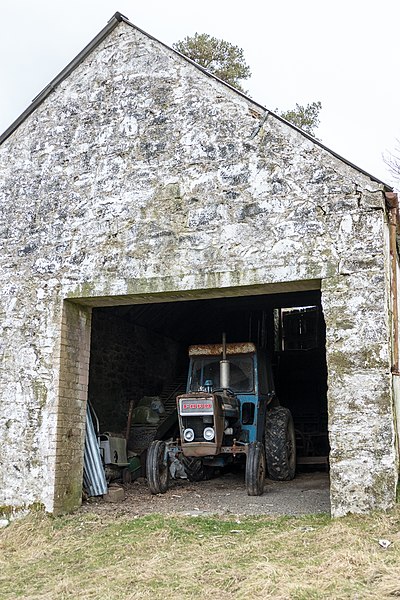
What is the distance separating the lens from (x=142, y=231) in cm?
755

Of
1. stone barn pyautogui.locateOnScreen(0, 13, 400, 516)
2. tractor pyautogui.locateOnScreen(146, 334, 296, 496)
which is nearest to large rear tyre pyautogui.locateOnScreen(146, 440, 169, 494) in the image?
tractor pyautogui.locateOnScreen(146, 334, 296, 496)

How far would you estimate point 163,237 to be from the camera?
744 centimetres

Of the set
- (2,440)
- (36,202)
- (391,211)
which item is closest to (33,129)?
(36,202)

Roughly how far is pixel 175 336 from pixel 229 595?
10.2 meters

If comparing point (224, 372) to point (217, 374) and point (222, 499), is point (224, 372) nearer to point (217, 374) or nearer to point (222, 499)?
point (217, 374)

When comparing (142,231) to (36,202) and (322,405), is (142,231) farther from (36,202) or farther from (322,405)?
(322,405)

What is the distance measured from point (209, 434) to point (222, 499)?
0.91m

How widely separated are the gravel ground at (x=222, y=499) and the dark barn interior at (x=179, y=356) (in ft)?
4.23

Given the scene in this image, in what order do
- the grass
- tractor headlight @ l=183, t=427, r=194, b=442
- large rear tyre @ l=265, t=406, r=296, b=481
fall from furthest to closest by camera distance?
large rear tyre @ l=265, t=406, r=296, b=481, tractor headlight @ l=183, t=427, r=194, b=442, the grass

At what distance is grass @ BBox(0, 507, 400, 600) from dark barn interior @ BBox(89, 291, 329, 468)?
13.8 feet

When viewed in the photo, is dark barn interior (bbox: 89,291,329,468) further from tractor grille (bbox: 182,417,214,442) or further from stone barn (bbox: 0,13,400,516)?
stone barn (bbox: 0,13,400,516)

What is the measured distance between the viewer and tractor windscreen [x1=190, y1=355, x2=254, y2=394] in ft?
33.1

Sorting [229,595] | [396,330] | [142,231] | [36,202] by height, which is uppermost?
[36,202]

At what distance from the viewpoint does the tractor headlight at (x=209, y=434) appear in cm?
898
